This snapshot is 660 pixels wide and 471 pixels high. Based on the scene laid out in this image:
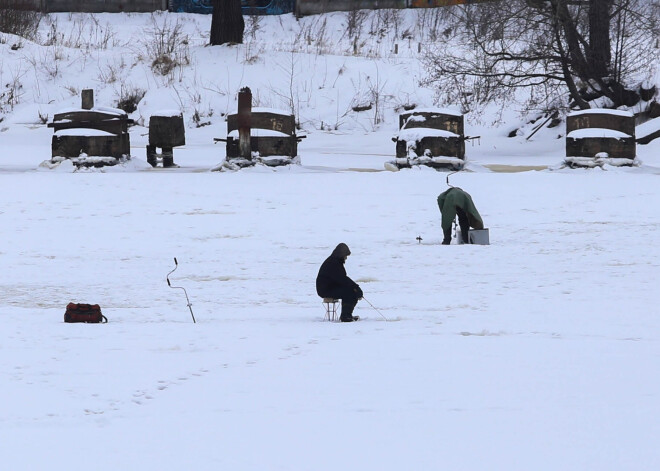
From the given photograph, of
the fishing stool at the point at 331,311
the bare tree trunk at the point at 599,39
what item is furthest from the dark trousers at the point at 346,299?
the bare tree trunk at the point at 599,39

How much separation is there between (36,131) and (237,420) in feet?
82.2

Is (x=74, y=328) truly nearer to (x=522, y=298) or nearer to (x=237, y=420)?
(x=237, y=420)

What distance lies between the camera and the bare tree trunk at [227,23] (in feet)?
114

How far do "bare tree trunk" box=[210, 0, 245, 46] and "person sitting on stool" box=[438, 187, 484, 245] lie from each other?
20.9m

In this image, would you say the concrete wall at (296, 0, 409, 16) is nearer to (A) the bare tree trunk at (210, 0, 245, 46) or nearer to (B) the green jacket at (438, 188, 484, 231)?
(A) the bare tree trunk at (210, 0, 245, 46)

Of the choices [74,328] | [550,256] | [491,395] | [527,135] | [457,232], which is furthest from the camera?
[527,135]

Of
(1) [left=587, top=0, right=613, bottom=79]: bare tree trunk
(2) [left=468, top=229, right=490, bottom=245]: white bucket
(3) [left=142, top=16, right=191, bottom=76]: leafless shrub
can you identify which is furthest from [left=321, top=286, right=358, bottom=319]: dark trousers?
(3) [left=142, top=16, right=191, bottom=76]: leafless shrub

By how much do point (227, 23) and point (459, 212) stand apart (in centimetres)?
2137

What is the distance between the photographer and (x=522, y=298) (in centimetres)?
1129

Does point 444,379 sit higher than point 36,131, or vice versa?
point 36,131

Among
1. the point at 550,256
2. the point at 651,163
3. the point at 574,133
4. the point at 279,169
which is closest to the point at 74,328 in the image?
the point at 550,256

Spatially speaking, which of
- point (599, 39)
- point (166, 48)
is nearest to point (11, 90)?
point (166, 48)

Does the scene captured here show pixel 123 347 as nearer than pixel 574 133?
Yes

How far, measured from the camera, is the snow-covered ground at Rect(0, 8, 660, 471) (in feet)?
20.7
